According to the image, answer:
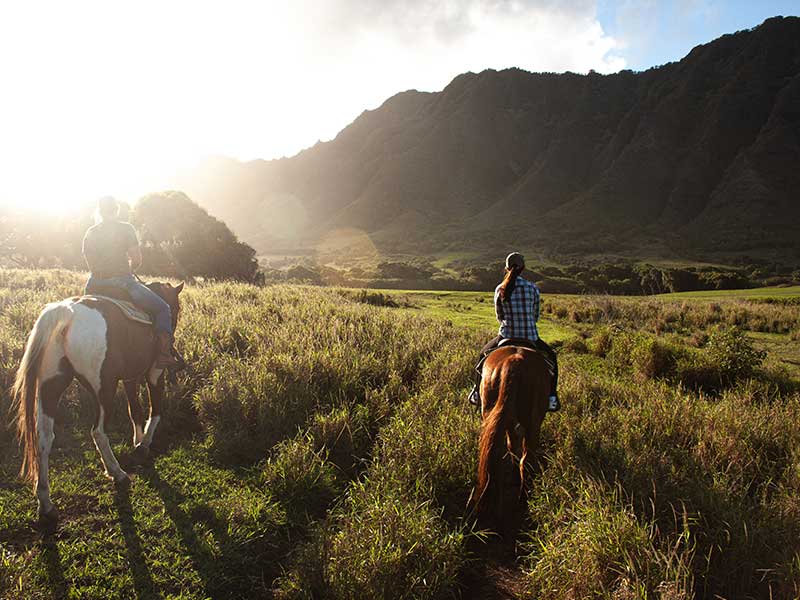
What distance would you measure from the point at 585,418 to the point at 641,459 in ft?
4.07

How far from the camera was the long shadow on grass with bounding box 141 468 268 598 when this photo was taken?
3480 millimetres

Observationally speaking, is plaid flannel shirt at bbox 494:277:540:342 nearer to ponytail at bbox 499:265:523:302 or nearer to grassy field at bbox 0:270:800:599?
ponytail at bbox 499:265:523:302

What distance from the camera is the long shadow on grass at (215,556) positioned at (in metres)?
3.48

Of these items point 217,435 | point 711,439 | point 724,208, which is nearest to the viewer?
point 711,439

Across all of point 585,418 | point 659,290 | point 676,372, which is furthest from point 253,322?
point 659,290

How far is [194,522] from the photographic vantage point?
13.5ft

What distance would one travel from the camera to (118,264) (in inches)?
218

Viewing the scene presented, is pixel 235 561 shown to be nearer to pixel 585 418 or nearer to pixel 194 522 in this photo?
pixel 194 522

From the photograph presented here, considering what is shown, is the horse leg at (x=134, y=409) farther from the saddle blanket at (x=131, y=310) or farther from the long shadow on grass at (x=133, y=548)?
the long shadow on grass at (x=133, y=548)

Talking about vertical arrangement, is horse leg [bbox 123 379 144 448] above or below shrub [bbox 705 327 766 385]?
above

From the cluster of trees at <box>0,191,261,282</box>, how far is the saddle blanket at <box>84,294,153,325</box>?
3197cm

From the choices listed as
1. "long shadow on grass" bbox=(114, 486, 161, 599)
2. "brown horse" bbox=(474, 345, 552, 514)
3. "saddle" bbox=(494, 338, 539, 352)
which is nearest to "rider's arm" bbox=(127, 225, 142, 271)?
"long shadow on grass" bbox=(114, 486, 161, 599)

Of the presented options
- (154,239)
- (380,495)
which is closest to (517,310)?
(380,495)

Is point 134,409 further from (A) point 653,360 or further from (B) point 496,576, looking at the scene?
(A) point 653,360
